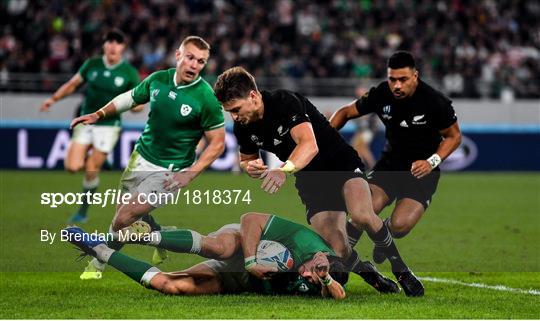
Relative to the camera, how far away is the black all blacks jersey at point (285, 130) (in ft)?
25.8

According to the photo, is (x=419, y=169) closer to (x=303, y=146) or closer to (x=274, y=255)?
(x=303, y=146)

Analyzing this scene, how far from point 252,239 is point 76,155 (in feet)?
22.8

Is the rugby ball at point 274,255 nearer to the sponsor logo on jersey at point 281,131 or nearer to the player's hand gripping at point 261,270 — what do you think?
the player's hand gripping at point 261,270

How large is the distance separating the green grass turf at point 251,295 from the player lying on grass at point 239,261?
13cm

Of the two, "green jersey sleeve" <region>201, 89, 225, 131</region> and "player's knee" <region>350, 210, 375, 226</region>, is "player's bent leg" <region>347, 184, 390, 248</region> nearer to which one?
"player's knee" <region>350, 210, 375, 226</region>

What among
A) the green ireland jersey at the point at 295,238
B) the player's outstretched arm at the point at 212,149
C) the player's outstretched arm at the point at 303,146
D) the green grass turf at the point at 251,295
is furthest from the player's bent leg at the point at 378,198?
the player's outstretched arm at the point at 303,146

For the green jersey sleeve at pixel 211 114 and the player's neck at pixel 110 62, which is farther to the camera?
the player's neck at pixel 110 62

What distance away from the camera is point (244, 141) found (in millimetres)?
8289

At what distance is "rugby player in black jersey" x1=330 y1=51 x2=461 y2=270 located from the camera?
9367 millimetres

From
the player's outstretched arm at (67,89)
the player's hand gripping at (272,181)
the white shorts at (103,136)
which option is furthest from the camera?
the white shorts at (103,136)

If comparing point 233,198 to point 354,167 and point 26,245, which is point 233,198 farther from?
point 26,245

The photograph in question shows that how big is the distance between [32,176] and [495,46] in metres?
14.6

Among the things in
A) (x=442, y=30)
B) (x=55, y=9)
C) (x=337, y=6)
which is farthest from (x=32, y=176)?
(x=442, y=30)

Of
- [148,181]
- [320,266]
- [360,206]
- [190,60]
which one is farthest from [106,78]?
[320,266]
